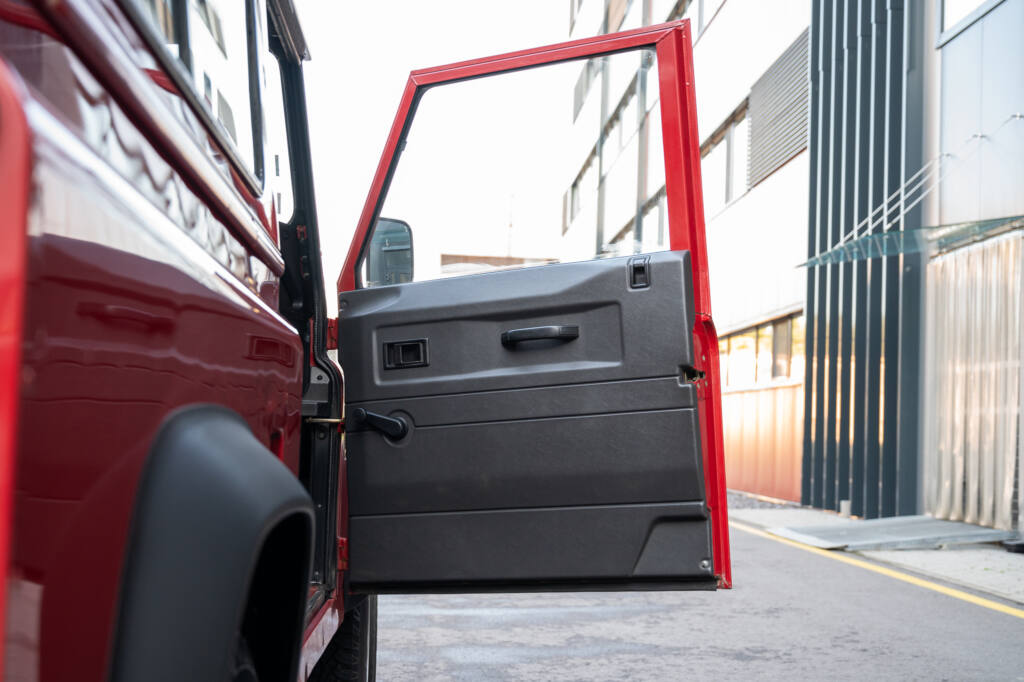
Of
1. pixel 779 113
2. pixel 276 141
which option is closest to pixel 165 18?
pixel 276 141

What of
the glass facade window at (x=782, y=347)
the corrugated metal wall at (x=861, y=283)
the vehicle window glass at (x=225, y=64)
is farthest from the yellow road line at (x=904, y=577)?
the vehicle window glass at (x=225, y=64)

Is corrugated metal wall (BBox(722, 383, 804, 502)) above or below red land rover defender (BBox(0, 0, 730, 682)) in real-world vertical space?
below

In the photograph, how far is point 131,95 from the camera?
4.48 feet

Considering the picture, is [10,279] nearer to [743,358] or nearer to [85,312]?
[85,312]

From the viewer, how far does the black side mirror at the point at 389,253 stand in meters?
3.33

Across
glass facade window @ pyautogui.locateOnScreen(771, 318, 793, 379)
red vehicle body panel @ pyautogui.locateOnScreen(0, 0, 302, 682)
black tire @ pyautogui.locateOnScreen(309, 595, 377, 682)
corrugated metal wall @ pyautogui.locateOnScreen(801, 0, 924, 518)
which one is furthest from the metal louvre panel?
red vehicle body panel @ pyautogui.locateOnScreen(0, 0, 302, 682)

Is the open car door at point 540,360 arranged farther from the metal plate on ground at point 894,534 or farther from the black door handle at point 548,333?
the metal plate on ground at point 894,534

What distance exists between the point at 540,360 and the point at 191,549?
1.77m

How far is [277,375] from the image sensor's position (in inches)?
81.4

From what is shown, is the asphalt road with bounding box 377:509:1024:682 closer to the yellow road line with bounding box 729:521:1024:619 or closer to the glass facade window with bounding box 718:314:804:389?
the yellow road line with bounding box 729:521:1024:619

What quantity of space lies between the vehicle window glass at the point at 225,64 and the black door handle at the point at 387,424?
99 cm

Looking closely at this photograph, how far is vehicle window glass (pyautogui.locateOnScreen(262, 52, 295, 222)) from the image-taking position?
96.7 inches

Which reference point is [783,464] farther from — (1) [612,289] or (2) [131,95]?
(2) [131,95]

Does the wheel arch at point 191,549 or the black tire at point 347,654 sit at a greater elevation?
the wheel arch at point 191,549
